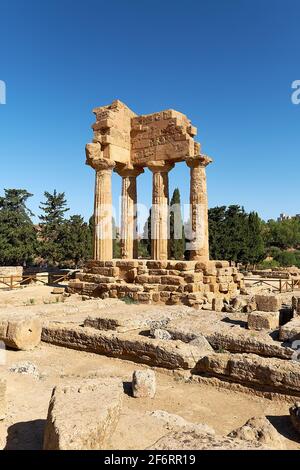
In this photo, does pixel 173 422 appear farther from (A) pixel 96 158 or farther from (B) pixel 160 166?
(A) pixel 96 158

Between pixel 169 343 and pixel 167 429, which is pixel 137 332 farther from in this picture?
pixel 167 429

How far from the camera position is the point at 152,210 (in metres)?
19.9

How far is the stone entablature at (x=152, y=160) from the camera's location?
61.2 ft

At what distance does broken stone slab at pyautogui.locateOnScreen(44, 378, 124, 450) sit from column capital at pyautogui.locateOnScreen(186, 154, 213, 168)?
15181 mm

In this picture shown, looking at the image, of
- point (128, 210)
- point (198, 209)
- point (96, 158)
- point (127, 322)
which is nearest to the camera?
point (127, 322)

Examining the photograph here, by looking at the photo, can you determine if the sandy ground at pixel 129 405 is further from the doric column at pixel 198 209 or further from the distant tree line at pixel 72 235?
the distant tree line at pixel 72 235

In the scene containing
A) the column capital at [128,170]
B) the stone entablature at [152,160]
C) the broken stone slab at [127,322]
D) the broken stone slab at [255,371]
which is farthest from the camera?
the column capital at [128,170]

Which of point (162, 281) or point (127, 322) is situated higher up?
point (162, 281)

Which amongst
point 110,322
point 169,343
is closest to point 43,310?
point 110,322

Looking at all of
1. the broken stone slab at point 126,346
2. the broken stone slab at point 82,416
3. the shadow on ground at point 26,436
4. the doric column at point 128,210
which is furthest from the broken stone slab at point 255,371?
the doric column at point 128,210

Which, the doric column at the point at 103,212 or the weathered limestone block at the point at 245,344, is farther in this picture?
the doric column at the point at 103,212

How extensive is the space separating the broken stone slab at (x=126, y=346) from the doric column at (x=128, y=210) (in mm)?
11693

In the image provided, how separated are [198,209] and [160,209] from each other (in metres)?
2.18

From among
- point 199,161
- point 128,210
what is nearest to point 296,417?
point 199,161
